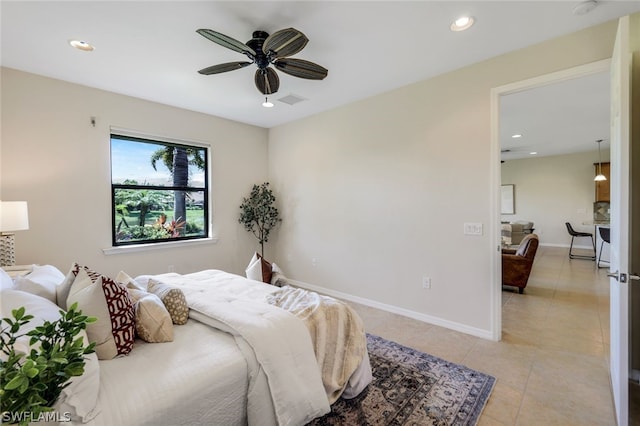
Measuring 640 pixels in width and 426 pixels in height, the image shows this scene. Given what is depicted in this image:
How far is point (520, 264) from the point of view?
4.12 meters

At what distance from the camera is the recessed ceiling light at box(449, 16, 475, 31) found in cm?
213

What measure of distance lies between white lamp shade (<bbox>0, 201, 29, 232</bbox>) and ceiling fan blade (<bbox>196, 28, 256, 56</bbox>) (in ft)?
7.44

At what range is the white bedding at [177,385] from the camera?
1.12 metres

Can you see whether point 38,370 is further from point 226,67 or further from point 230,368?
point 226,67

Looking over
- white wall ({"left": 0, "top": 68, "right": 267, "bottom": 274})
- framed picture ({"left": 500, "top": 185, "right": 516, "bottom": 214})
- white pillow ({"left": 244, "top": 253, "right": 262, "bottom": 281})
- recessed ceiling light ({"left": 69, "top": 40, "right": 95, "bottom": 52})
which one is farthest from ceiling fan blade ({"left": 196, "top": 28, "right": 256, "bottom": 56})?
framed picture ({"left": 500, "top": 185, "right": 516, "bottom": 214})

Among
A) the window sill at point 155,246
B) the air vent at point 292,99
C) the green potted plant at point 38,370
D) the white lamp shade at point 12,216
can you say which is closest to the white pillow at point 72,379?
the green potted plant at point 38,370

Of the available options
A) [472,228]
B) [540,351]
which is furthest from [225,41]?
[540,351]

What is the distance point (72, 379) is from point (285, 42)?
210 centimetres

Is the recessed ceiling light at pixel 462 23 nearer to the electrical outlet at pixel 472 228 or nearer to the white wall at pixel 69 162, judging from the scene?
the electrical outlet at pixel 472 228

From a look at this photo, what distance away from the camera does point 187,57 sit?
265 centimetres

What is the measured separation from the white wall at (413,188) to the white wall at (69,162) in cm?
188

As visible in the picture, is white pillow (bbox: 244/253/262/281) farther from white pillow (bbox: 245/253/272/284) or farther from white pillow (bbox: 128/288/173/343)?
white pillow (bbox: 128/288/173/343)

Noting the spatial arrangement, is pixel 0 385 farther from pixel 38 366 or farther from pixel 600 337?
pixel 600 337

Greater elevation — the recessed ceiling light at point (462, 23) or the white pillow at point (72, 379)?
the recessed ceiling light at point (462, 23)
